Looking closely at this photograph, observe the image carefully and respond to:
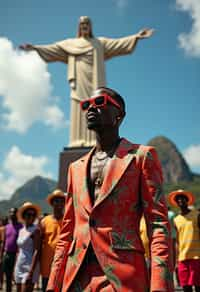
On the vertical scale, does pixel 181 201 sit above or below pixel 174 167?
below

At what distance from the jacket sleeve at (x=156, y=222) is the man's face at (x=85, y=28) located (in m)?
10.6

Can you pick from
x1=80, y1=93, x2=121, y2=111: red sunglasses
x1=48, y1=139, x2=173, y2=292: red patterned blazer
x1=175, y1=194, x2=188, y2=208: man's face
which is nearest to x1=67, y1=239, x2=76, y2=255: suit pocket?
x1=48, y1=139, x2=173, y2=292: red patterned blazer

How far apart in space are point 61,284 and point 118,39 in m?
10.5

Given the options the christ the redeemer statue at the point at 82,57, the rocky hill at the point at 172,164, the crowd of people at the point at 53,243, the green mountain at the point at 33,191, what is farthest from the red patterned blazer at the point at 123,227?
the green mountain at the point at 33,191

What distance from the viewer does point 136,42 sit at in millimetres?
11180

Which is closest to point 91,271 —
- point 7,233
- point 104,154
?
point 104,154

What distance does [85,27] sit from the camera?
1195cm

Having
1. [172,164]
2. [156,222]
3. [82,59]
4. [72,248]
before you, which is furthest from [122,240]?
[172,164]

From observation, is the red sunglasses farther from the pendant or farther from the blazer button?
the blazer button

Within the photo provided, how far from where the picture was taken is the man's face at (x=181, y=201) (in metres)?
5.00

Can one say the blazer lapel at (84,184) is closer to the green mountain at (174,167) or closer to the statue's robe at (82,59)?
the statue's robe at (82,59)

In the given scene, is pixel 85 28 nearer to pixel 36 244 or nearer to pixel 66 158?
pixel 66 158

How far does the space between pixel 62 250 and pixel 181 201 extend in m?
3.33

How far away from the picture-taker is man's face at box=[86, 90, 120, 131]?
1.98 m
